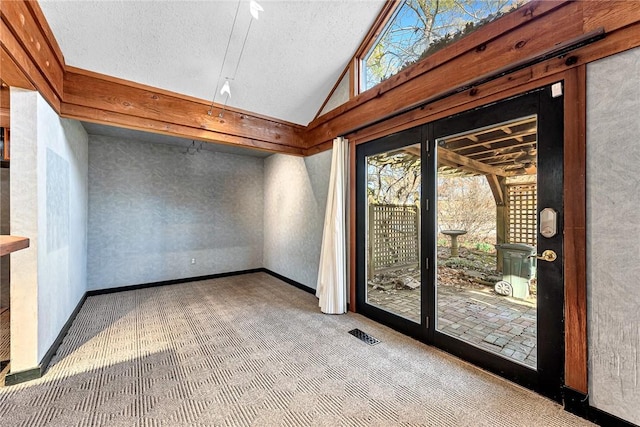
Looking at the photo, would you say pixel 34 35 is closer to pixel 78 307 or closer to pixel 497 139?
pixel 78 307

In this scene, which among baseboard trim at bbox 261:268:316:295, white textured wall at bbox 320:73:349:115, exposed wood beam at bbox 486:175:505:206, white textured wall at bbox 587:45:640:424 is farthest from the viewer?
baseboard trim at bbox 261:268:316:295

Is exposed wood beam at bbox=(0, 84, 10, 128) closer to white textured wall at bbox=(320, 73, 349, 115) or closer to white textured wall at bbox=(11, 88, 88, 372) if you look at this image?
white textured wall at bbox=(11, 88, 88, 372)

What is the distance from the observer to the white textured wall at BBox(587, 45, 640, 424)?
4.74 ft

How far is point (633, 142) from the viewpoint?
1443 mm

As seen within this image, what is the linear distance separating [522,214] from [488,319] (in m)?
0.98

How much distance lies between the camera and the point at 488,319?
2.29 m

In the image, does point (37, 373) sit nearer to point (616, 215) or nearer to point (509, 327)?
point (509, 327)

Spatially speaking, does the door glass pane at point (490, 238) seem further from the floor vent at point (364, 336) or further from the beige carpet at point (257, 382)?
the floor vent at point (364, 336)

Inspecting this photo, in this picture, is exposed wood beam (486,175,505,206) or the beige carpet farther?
exposed wood beam (486,175,505,206)

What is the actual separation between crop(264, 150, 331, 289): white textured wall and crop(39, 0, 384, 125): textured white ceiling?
127cm

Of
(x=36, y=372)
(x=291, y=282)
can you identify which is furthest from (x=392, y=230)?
(x=36, y=372)

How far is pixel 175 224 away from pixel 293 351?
3.49 meters

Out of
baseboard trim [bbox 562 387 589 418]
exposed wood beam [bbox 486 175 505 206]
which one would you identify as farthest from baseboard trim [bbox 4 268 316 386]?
baseboard trim [bbox 562 387 589 418]

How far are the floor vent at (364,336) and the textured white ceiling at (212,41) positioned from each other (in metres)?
3.02
